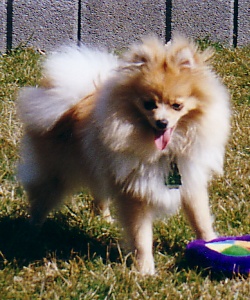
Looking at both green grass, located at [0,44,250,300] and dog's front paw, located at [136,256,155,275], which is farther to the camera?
dog's front paw, located at [136,256,155,275]

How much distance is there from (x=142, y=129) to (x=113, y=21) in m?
3.51

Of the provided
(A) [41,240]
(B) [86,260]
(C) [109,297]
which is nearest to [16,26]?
(A) [41,240]

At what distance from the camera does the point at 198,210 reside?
11.0 ft

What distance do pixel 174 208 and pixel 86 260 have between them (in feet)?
1.76

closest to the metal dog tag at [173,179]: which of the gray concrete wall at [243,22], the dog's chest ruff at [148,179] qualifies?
the dog's chest ruff at [148,179]

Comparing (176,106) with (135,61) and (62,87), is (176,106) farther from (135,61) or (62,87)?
(62,87)

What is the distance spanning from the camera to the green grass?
3.00 meters

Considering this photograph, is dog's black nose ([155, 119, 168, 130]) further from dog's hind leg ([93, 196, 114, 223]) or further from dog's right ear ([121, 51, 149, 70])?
dog's hind leg ([93, 196, 114, 223])

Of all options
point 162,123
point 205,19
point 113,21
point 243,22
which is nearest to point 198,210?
point 162,123

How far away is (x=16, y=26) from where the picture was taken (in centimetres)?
628

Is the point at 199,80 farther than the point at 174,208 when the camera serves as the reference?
No

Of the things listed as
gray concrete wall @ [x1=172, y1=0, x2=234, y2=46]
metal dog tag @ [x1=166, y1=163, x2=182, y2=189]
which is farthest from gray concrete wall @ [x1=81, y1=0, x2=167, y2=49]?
metal dog tag @ [x1=166, y1=163, x2=182, y2=189]

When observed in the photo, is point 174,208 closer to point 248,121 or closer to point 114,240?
point 114,240

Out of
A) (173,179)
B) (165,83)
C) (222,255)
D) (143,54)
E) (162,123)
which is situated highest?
(143,54)
